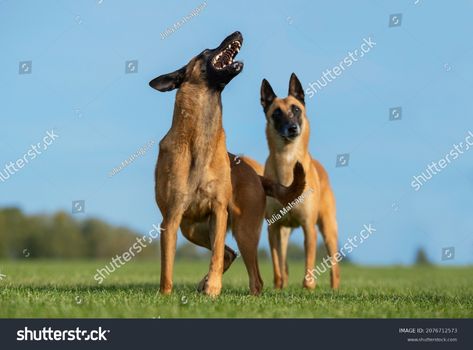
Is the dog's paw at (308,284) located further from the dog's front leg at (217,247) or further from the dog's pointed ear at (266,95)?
the dog's front leg at (217,247)

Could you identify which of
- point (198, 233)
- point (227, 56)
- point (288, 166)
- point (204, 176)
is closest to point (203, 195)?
point (204, 176)

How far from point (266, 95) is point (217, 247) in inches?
169

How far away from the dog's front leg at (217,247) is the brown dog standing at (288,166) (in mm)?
3084

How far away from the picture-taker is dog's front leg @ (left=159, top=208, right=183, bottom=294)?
7.43 m

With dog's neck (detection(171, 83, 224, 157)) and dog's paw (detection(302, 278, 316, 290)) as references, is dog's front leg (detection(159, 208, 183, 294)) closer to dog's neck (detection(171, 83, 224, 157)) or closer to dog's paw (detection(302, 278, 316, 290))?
dog's neck (detection(171, 83, 224, 157))

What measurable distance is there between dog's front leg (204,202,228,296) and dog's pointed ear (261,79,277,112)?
3.86 meters

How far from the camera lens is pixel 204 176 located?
759cm

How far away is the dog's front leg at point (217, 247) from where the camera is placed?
24.4ft

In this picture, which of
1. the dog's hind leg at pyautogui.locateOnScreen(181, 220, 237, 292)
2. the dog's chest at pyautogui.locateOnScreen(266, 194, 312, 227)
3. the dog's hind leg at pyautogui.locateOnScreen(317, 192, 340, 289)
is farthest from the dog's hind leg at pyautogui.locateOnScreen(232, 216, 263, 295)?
the dog's hind leg at pyautogui.locateOnScreen(317, 192, 340, 289)

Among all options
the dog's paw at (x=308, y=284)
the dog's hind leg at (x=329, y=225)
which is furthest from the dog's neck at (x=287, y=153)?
the dog's paw at (x=308, y=284)

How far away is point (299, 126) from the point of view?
10898 millimetres
